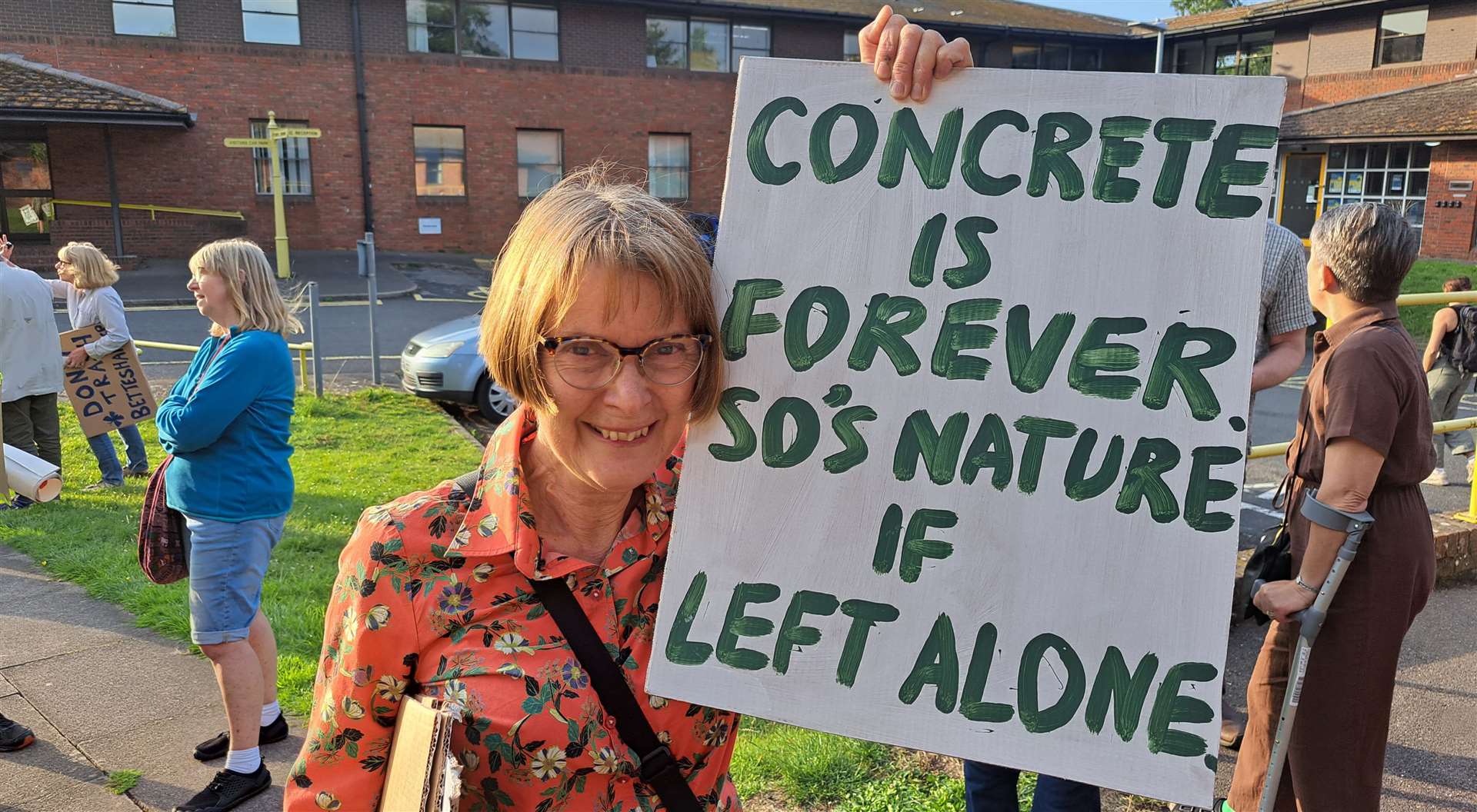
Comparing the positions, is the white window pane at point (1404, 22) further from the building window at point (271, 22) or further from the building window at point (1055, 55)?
the building window at point (271, 22)


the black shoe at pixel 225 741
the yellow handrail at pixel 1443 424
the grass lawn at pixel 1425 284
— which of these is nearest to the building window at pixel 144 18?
the black shoe at pixel 225 741

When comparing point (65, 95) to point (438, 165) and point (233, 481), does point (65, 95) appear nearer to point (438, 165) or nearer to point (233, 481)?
point (438, 165)

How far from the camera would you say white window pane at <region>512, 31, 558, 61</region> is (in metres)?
25.8

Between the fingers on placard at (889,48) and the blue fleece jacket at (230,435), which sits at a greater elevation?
the fingers on placard at (889,48)

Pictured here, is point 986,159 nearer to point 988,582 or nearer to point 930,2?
point 988,582

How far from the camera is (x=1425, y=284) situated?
60.0ft

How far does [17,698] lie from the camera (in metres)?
4.18

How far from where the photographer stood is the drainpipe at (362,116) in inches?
945

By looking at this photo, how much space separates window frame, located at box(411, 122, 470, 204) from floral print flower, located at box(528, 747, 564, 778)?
25.5 m

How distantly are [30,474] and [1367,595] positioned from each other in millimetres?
5016

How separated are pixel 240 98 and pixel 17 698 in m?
22.6

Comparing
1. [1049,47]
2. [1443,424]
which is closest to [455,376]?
[1443,424]

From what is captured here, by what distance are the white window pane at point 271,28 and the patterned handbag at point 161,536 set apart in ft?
76.8

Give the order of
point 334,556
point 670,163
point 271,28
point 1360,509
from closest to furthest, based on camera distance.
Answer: point 1360,509, point 334,556, point 271,28, point 670,163
